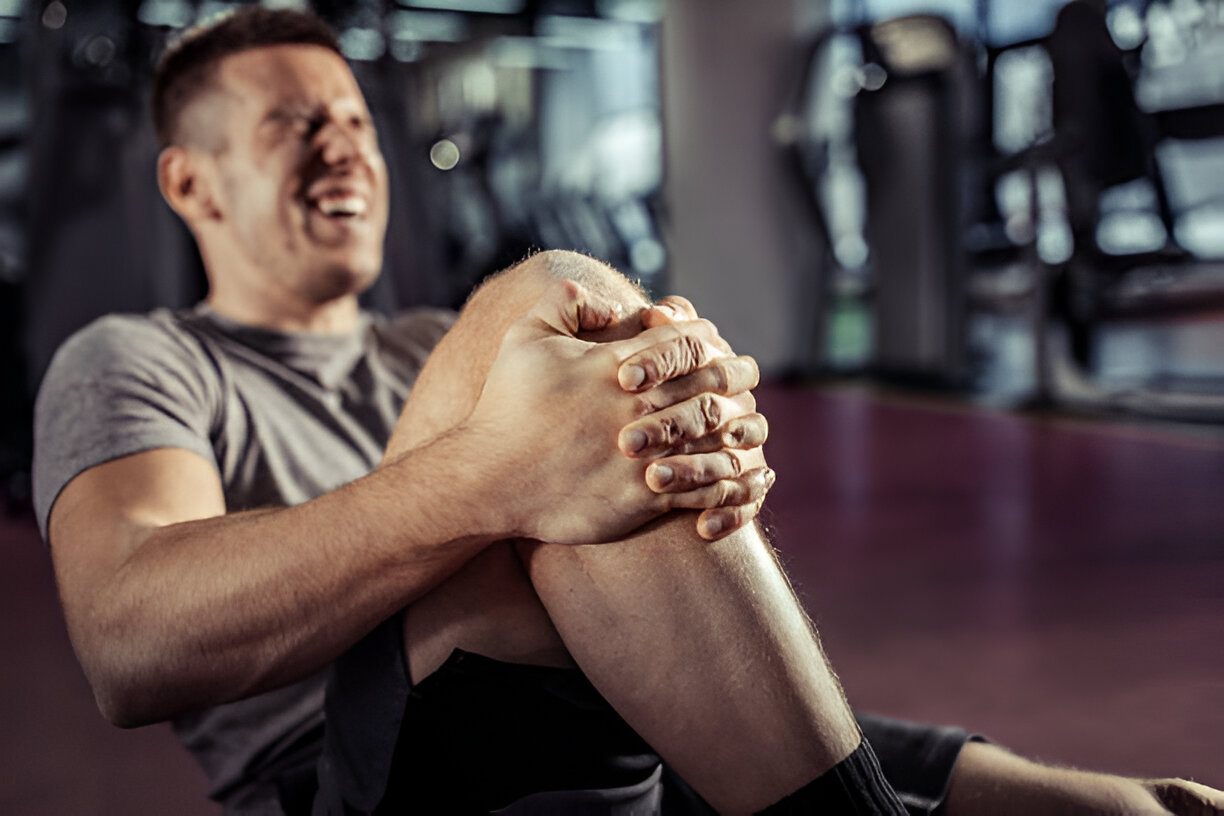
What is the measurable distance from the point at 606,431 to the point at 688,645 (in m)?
0.14

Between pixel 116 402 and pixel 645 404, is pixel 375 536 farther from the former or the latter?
pixel 116 402

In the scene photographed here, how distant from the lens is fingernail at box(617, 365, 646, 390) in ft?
2.12

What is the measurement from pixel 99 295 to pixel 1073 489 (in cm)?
239

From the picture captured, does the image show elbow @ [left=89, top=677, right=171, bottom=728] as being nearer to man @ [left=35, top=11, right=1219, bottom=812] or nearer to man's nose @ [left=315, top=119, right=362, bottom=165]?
man @ [left=35, top=11, right=1219, bottom=812]

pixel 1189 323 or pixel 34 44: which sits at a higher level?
pixel 34 44

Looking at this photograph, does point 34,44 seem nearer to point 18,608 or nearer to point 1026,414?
point 18,608

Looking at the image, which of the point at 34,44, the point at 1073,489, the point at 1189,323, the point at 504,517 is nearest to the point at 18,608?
the point at 34,44

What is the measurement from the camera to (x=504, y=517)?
0.66 meters

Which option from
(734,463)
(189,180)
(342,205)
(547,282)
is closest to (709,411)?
(734,463)

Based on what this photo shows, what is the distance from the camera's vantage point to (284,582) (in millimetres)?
666

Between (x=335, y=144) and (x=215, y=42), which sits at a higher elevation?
(x=215, y=42)

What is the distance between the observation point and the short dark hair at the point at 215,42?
3.64ft

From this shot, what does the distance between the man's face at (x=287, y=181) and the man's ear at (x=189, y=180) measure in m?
0.02

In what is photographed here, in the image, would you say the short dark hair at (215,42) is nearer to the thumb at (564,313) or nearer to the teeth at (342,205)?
the teeth at (342,205)
